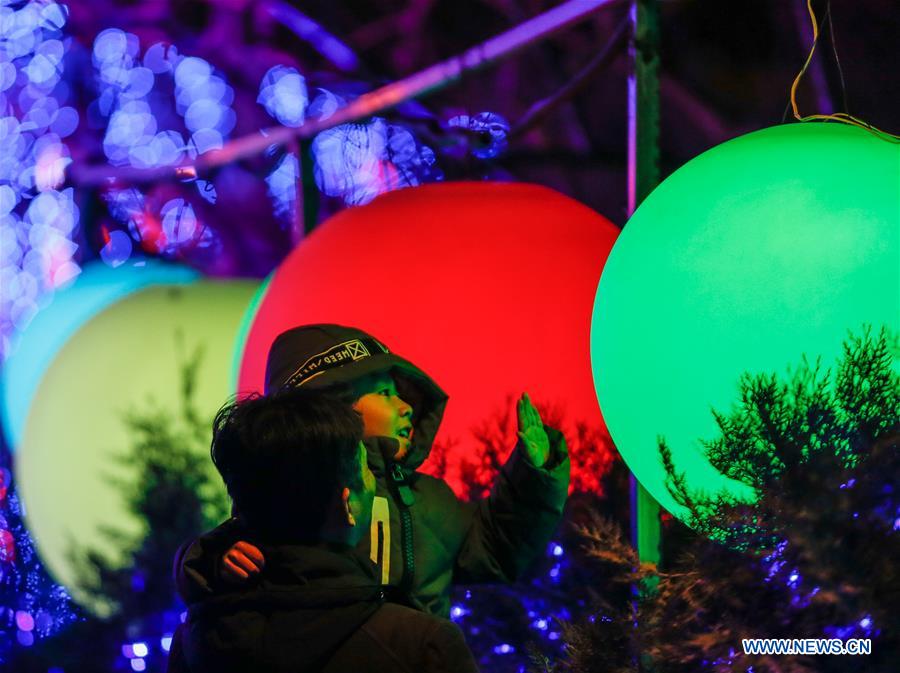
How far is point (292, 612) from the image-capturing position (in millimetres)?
1623

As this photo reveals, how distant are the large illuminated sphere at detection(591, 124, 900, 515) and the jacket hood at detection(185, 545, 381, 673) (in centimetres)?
48

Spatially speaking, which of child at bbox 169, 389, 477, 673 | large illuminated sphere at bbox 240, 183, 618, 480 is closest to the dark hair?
child at bbox 169, 389, 477, 673

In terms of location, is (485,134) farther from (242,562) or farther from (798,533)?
(798,533)

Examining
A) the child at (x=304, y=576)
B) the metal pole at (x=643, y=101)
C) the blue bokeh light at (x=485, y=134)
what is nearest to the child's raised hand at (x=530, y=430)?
Result: the metal pole at (x=643, y=101)

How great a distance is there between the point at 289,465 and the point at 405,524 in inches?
21.3

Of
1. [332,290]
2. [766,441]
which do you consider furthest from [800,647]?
[332,290]

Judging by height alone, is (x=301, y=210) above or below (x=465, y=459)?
above

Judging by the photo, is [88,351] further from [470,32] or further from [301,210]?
[470,32]

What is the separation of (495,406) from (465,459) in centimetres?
14

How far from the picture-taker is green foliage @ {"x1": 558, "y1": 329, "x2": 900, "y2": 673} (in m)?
1.49

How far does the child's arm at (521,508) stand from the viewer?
2096 mm

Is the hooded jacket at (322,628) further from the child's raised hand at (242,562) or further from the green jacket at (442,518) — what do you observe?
the green jacket at (442,518)

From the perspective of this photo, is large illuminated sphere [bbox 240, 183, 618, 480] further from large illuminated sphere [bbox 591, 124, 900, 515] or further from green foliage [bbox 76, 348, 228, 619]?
green foliage [bbox 76, 348, 228, 619]

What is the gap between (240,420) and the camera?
1718mm
